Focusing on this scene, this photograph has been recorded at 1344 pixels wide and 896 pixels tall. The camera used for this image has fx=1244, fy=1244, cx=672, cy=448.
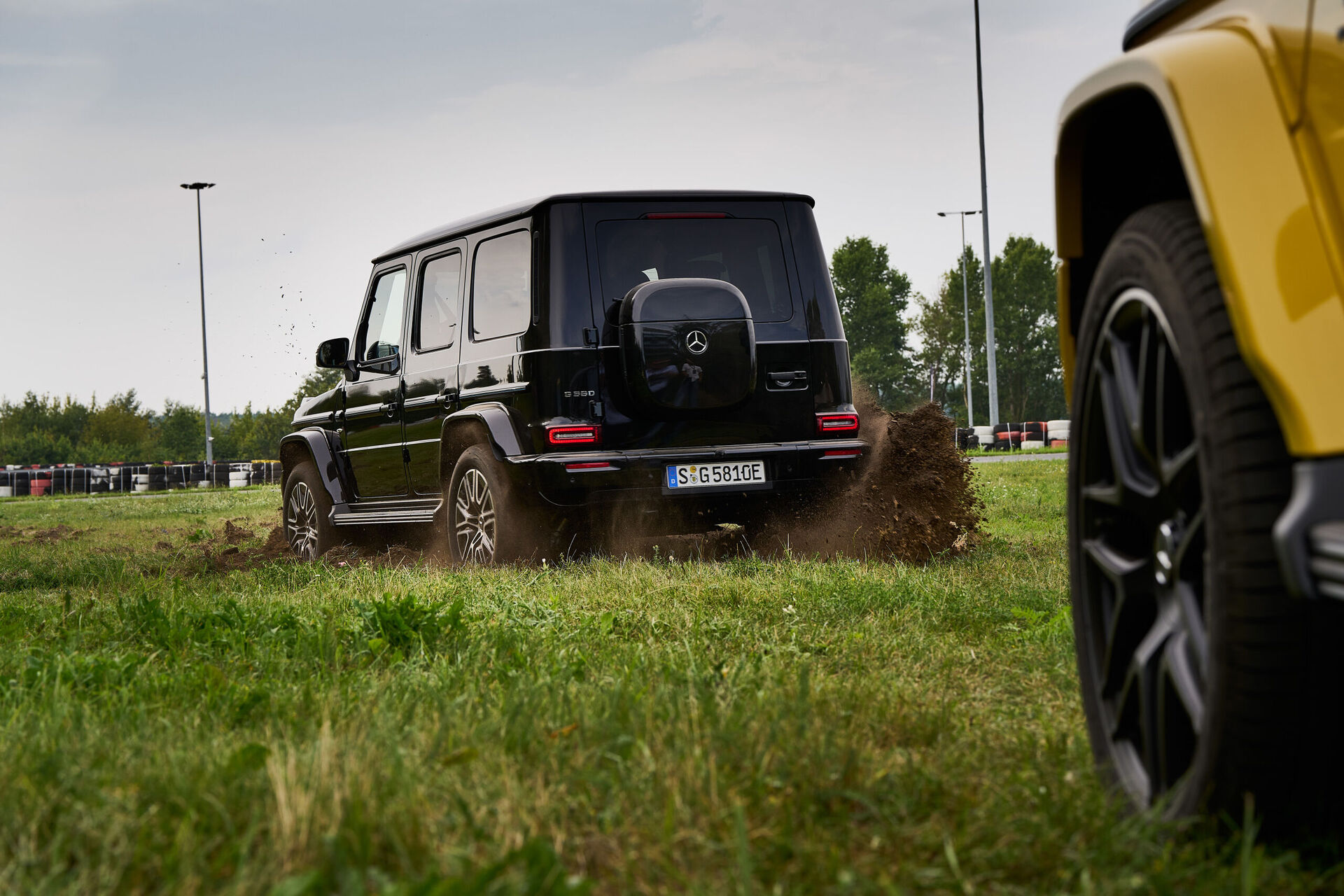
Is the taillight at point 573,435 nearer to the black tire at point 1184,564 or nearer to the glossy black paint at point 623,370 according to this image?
the glossy black paint at point 623,370

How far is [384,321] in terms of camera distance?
29.1 ft

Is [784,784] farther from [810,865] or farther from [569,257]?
[569,257]

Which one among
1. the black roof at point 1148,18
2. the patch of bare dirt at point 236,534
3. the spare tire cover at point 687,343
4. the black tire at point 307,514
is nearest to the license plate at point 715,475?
the spare tire cover at point 687,343

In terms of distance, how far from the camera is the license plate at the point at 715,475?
22.7ft

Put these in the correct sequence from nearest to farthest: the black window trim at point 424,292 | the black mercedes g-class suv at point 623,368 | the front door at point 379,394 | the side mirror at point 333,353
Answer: the black mercedes g-class suv at point 623,368 → the black window trim at point 424,292 → the front door at point 379,394 → the side mirror at point 333,353

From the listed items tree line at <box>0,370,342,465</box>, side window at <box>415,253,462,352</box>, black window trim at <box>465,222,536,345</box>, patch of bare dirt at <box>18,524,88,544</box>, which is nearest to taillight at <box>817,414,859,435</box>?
black window trim at <box>465,222,536,345</box>

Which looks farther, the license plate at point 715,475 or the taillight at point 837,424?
the taillight at point 837,424

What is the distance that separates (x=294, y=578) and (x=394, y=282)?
271 centimetres

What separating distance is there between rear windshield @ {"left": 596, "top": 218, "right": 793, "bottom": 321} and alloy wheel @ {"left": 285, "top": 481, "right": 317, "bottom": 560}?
356 centimetres

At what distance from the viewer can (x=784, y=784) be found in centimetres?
234

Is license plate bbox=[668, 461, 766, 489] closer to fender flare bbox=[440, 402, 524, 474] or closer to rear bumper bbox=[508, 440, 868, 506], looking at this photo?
rear bumper bbox=[508, 440, 868, 506]

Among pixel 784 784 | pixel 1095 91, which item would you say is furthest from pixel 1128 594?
pixel 1095 91

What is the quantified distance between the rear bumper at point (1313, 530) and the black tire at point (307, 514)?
26.7 ft

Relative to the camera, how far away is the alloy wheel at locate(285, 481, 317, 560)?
940 cm
